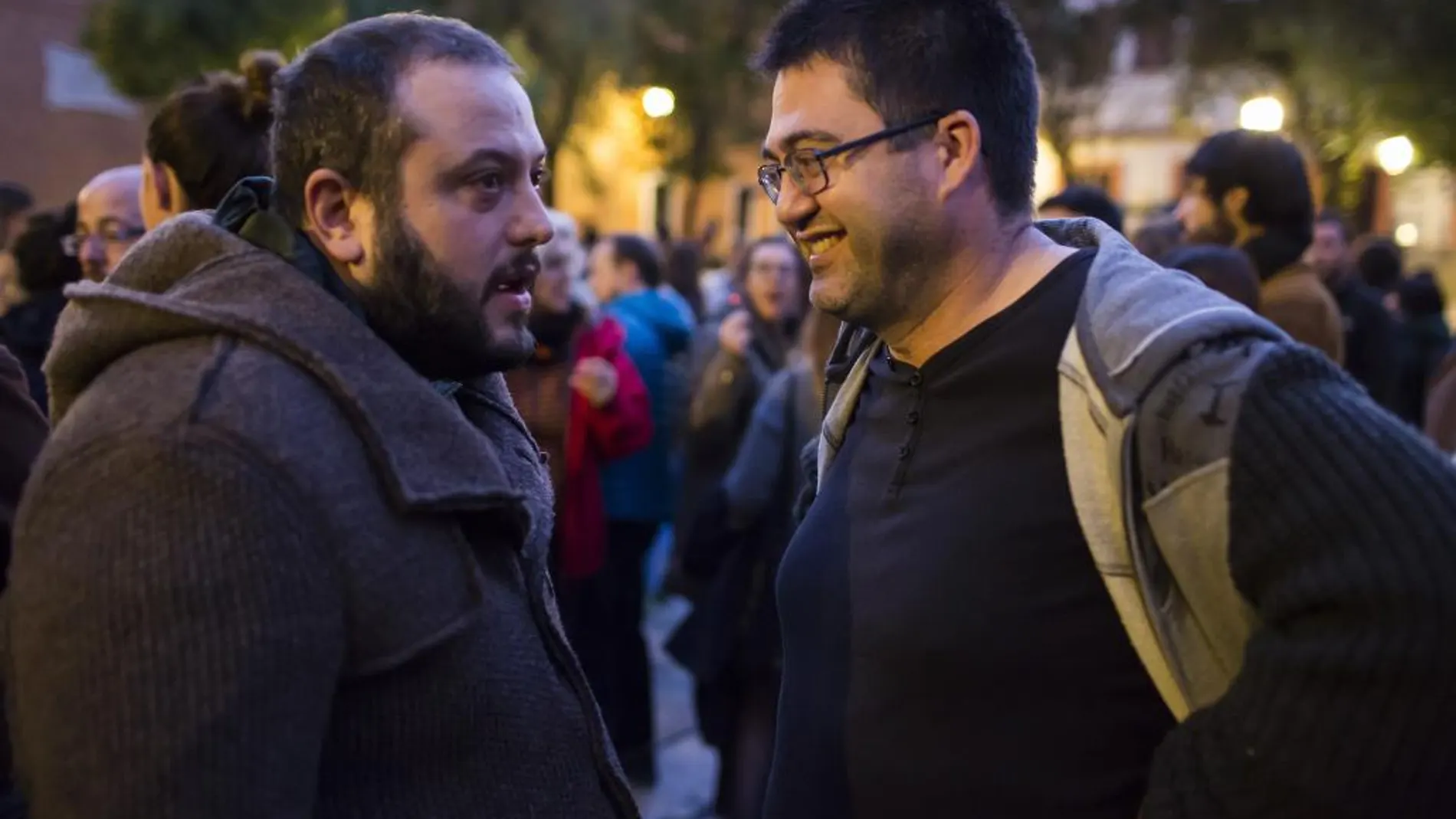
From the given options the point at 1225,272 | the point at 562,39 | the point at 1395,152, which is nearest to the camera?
the point at 1225,272

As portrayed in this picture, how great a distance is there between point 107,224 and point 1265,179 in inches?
123

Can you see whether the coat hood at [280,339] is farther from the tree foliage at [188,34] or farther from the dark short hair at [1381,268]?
the dark short hair at [1381,268]

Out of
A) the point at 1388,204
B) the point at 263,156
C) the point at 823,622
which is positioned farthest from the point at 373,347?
the point at 1388,204

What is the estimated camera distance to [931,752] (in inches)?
77.9

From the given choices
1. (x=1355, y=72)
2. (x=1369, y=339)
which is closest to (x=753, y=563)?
(x=1369, y=339)

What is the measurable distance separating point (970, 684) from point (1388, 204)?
1275 inches

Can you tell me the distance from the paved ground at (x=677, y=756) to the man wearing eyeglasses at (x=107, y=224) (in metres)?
2.39

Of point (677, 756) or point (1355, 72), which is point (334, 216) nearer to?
point (677, 756)

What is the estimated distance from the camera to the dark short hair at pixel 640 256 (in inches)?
279

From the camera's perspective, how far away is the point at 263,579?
1.49 meters

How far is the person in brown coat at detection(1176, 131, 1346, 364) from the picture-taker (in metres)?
4.04

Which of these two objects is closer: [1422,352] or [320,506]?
[320,506]

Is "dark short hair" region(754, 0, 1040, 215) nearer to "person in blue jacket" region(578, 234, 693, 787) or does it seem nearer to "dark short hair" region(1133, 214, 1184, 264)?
"dark short hair" region(1133, 214, 1184, 264)

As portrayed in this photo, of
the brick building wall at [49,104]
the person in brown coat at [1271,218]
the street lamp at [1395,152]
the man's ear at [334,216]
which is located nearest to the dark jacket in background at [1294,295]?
the person in brown coat at [1271,218]
